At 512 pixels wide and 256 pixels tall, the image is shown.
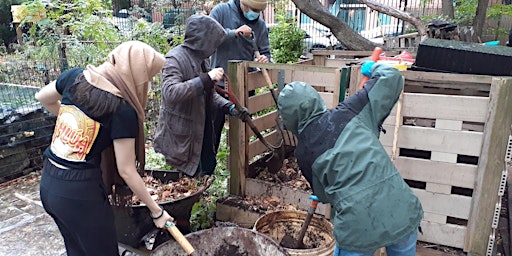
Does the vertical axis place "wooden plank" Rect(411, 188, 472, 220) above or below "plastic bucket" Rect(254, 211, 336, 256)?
above

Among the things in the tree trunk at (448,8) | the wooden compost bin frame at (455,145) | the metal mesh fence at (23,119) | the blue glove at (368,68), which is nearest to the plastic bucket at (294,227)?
the wooden compost bin frame at (455,145)

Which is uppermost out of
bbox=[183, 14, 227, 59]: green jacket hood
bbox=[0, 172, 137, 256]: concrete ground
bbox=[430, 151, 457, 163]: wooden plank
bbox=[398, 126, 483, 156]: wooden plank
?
bbox=[183, 14, 227, 59]: green jacket hood

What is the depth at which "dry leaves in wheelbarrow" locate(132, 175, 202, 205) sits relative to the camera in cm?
336

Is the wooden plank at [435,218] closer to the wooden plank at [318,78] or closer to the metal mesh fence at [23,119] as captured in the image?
the wooden plank at [318,78]

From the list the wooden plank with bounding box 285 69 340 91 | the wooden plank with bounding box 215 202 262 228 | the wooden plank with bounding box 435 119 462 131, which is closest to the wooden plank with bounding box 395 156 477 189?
the wooden plank with bounding box 435 119 462 131

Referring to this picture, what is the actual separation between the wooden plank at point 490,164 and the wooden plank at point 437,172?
0.06 metres

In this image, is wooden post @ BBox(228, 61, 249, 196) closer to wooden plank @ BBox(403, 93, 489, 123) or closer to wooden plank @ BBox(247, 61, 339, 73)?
wooden plank @ BBox(247, 61, 339, 73)

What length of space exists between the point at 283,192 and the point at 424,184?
1135 millimetres

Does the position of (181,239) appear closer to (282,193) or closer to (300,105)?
(300,105)

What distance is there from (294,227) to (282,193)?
0.38 m

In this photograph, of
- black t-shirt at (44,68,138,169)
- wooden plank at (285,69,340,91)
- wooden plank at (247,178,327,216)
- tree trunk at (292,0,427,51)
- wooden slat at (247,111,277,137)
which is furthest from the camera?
tree trunk at (292,0,427,51)

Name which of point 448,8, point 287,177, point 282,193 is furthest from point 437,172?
point 448,8

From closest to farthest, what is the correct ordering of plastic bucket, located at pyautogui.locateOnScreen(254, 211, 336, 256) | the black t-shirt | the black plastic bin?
1. the black t-shirt
2. the black plastic bin
3. plastic bucket, located at pyautogui.locateOnScreen(254, 211, 336, 256)

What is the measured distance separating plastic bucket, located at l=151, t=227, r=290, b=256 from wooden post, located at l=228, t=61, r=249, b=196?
1.00 meters
